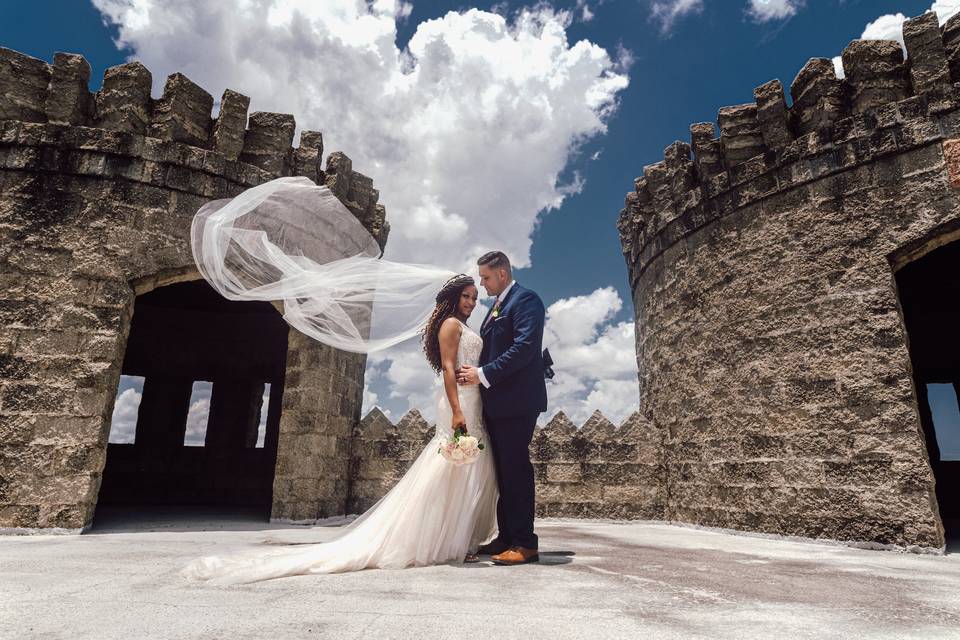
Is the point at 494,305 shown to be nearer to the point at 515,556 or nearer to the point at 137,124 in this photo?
the point at 515,556

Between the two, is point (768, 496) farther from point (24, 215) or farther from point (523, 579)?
point (24, 215)

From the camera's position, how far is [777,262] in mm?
6234

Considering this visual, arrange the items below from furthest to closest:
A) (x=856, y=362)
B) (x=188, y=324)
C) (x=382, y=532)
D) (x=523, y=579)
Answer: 1. (x=188, y=324)
2. (x=856, y=362)
3. (x=382, y=532)
4. (x=523, y=579)

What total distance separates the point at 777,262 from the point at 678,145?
2.37 metres

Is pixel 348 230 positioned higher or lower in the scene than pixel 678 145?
lower

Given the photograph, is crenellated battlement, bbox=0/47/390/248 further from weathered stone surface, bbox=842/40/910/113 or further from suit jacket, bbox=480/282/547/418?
weathered stone surface, bbox=842/40/910/113

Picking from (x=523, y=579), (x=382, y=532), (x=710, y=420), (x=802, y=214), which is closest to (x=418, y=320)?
(x=382, y=532)

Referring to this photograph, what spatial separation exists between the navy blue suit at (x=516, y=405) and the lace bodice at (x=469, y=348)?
6.2 inches

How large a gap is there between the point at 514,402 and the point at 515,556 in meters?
1.03

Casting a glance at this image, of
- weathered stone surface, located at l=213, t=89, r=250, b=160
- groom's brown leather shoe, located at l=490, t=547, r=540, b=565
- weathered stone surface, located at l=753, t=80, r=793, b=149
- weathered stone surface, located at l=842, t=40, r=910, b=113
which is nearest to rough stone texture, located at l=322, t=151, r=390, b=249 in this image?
weathered stone surface, located at l=213, t=89, r=250, b=160

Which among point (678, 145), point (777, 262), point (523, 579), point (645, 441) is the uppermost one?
point (678, 145)

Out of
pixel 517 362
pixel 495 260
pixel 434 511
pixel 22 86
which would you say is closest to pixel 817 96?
pixel 495 260

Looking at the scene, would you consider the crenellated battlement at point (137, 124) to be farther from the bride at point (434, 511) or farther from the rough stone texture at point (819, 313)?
the rough stone texture at point (819, 313)

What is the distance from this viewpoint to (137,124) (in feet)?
20.7
